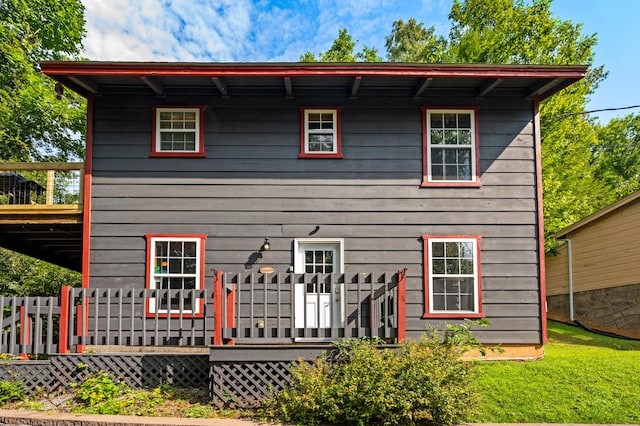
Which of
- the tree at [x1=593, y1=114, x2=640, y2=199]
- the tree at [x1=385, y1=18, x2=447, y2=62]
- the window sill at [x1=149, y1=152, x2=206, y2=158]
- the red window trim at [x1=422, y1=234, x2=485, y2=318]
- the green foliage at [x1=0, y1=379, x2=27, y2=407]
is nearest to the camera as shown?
the green foliage at [x1=0, y1=379, x2=27, y2=407]

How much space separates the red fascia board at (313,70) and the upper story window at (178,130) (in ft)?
3.02

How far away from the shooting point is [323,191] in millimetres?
8188

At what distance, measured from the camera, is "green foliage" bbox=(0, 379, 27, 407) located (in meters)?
5.73

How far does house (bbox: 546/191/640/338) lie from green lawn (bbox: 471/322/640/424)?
5.20 metres

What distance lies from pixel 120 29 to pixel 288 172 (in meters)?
26.5

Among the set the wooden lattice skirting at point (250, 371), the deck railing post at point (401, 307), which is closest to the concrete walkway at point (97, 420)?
the wooden lattice skirting at point (250, 371)

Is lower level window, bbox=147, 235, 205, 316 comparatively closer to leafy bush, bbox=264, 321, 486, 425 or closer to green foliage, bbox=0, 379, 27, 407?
green foliage, bbox=0, 379, 27, 407

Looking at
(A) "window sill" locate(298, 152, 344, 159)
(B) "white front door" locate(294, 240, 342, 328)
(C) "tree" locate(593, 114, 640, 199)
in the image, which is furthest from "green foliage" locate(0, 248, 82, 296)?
(C) "tree" locate(593, 114, 640, 199)

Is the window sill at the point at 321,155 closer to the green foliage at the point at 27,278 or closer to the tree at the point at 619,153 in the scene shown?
the green foliage at the point at 27,278

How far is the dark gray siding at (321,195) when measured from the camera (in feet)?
26.2

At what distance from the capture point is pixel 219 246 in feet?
26.3

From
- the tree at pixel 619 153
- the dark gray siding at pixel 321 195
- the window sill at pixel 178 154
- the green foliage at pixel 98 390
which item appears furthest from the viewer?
the tree at pixel 619 153

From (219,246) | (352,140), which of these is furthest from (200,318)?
(352,140)

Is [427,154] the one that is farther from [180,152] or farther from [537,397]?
[180,152]
